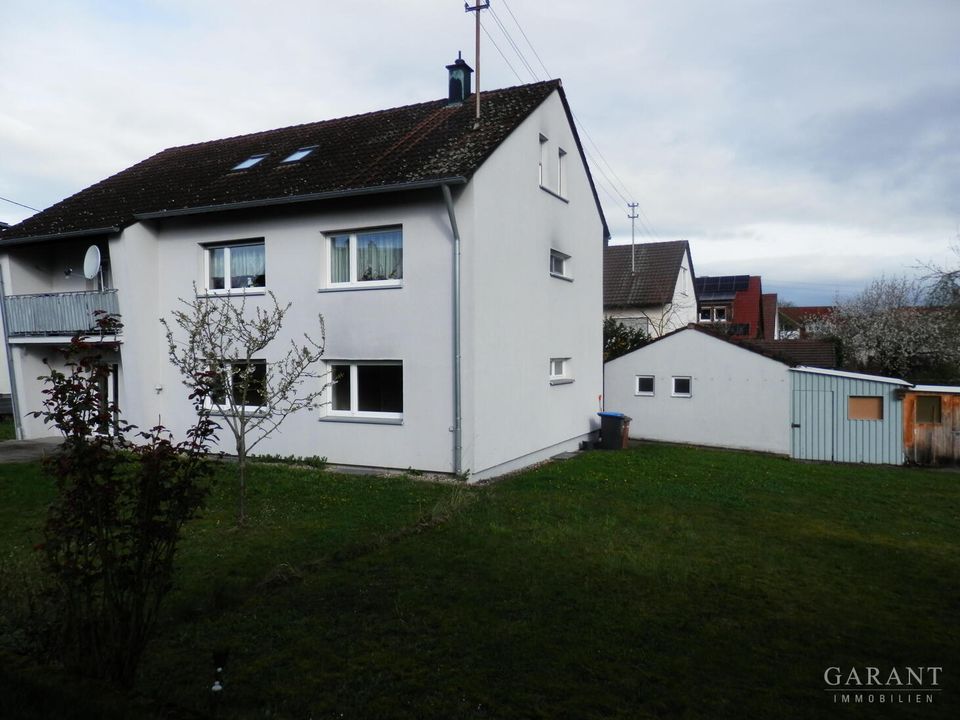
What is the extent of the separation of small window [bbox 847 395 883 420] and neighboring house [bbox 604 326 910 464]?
0.02 metres

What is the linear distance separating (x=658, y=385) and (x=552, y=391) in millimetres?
5429

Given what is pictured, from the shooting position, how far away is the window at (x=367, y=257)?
13.0 m

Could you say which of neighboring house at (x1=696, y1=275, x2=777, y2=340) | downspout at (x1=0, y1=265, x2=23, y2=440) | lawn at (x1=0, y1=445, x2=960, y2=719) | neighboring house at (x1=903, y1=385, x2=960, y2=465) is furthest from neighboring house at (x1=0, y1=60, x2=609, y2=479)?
neighboring house at (x1=696, y1=275, x2=777, y2=340)

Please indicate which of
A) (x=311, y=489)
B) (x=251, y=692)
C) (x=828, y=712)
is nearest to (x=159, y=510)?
(x=251, y=692)

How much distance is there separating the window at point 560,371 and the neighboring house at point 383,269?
5cm

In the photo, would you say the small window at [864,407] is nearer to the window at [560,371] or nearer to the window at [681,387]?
the window at [681,387]

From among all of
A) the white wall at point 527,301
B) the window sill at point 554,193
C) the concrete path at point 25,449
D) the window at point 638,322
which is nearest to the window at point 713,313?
the window at point 638,322

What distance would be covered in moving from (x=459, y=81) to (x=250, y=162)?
5.21 meters

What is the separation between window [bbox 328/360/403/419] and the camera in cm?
1307

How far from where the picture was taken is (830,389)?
57.3ft

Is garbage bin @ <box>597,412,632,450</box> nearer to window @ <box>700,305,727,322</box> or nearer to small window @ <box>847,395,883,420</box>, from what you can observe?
small window @ <box>847,395,883,420</box>

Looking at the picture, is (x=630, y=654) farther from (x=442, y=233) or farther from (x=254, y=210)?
(x=254, y=210)

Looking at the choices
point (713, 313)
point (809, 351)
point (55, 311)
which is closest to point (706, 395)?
point (809, 351)

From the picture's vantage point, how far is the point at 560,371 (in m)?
16.9
